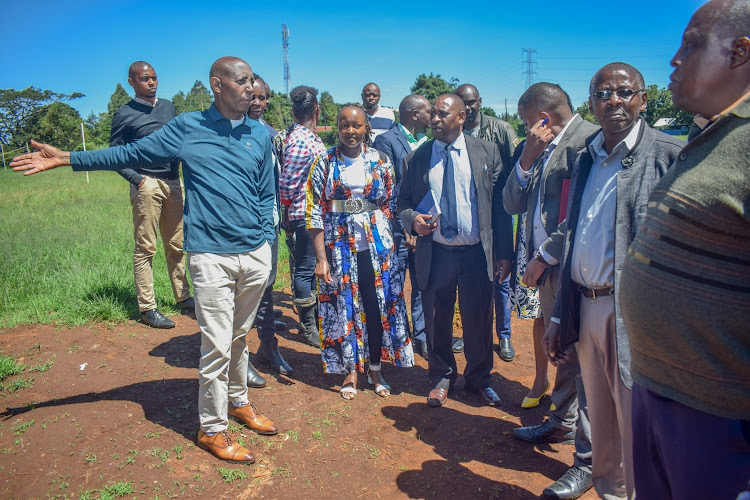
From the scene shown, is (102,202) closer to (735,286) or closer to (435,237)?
(435,237)

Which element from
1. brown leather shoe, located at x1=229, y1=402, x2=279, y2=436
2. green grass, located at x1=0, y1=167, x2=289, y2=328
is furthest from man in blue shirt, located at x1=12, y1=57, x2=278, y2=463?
green grass, located at x1=0, y1=167, x2=289, y2=328

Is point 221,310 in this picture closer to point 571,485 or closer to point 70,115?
point 571,485

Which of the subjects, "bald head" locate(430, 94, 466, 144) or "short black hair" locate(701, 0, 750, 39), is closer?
"short black hair" locate(701, 0, 750, 39)

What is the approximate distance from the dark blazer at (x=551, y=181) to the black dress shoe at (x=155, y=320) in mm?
3651

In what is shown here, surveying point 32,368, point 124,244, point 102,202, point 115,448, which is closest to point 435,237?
point 115,448

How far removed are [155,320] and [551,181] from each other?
406cm

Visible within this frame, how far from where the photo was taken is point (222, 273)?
318cm

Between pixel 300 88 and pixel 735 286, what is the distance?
4462 millimetres

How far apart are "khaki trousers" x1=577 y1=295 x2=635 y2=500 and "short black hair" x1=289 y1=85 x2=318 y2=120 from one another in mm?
3392

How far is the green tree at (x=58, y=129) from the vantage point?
1463 inches

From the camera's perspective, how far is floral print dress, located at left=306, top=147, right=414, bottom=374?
13.4 ft

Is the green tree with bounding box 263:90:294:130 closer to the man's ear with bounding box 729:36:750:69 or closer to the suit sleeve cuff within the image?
the suit sleeve cuff

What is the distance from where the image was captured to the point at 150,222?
5227 millimetres

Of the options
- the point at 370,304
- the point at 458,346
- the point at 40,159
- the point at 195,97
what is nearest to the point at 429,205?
the point at 370,304
